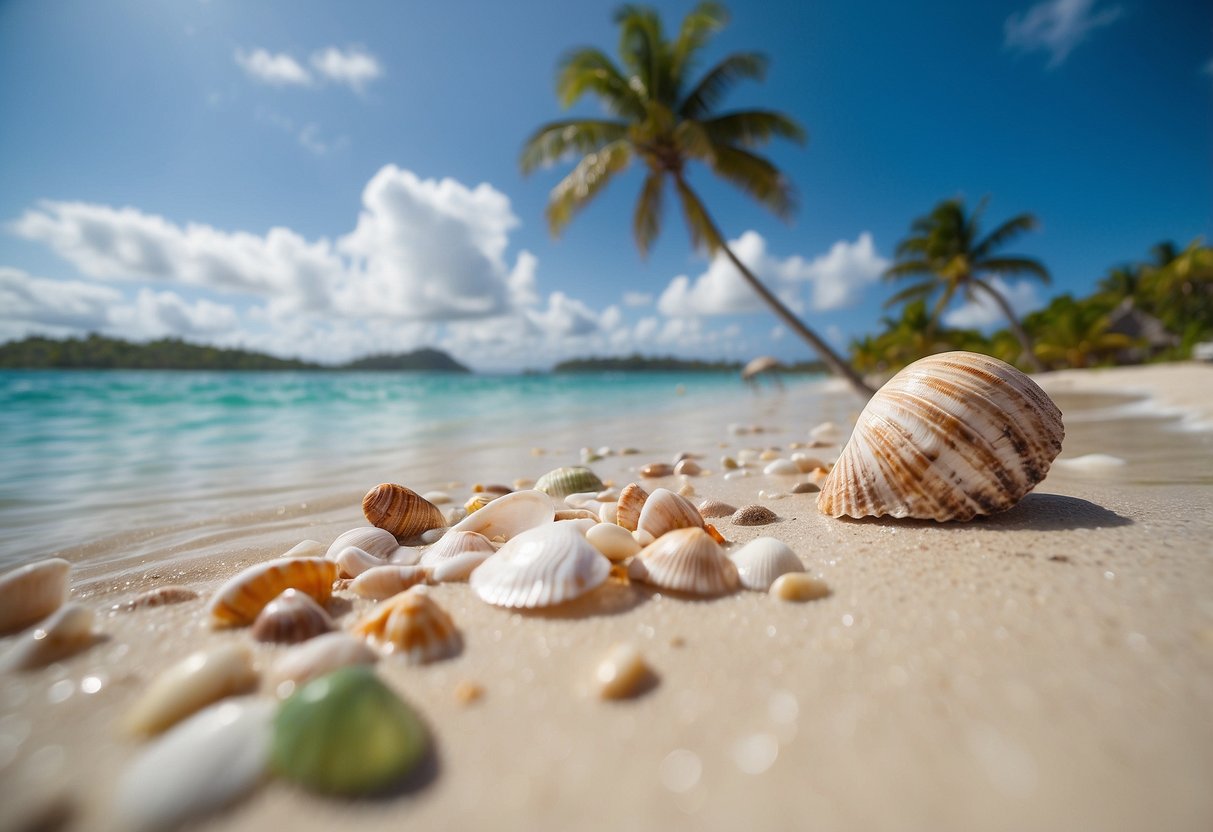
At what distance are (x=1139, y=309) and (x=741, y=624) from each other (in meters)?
51.1

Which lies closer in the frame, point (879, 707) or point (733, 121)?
point (879, 707)

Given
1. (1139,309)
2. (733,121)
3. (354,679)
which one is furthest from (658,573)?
(1139,309)

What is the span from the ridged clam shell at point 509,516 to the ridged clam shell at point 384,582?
0.42 m

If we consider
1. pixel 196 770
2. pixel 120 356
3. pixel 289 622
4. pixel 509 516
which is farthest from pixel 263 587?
pixel 120 356

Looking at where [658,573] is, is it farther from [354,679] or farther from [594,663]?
[354,679]

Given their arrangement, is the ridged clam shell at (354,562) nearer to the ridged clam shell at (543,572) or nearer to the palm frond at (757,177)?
the ridged clam shell at (543,572)

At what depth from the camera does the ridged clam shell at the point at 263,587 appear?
1344mm

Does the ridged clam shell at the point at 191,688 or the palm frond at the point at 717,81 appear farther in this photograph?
the palm frond at the point at 717,81

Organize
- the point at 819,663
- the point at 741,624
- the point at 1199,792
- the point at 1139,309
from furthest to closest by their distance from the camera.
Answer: the point at 1139,309
the point at 741,624
the point at 819,663
the point at 1199,792

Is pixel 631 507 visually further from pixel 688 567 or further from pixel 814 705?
pixel 814 705

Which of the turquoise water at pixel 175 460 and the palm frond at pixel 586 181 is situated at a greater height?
the palm frond at pixel 586 181

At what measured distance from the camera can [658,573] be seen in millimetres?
1460

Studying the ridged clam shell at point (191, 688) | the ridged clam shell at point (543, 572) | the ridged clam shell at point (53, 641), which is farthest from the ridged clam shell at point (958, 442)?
the ridged clam shell at point (53, 641)

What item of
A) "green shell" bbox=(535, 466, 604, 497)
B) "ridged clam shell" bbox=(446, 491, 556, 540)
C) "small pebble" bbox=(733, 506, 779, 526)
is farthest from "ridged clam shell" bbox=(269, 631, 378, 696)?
"green shell" bbox=(535, 466, 604, 497)
